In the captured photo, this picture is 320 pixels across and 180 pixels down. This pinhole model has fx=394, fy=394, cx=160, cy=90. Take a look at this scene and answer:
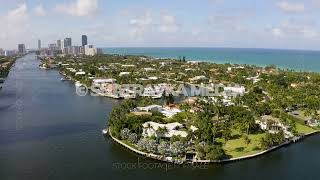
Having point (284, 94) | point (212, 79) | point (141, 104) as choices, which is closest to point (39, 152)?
point (141, 104)

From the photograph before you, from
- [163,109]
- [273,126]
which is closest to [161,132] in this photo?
[163,109]

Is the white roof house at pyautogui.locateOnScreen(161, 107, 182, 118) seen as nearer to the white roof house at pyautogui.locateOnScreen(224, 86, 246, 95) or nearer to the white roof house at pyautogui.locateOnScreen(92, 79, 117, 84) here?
the white roof house at pyautogui.locateOnScreen(224, 86, 246, 95)

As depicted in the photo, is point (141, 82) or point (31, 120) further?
point (141, 82)

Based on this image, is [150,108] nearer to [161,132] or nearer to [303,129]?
[161,132]

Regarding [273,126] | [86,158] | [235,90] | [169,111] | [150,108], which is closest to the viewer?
[86,158]

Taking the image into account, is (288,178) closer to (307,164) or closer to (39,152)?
(307,164)

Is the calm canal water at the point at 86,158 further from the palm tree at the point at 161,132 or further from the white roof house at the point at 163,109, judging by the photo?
the white roof house at the point at 163,109
